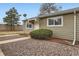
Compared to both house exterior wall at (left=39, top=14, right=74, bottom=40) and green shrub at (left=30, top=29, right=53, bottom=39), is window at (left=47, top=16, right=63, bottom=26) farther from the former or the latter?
green shrub at (left=30, top=29, right=53, bottom=39)

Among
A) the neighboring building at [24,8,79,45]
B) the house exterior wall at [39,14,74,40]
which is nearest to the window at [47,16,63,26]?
the neighboring building at [24,8,79,45]

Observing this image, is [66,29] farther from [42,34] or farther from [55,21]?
[42,34]

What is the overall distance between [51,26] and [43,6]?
8.19 metres

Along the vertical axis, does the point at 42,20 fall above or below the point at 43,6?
below

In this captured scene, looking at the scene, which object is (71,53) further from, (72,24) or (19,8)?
(19,8)

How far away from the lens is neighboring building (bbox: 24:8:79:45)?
1115 centimetres

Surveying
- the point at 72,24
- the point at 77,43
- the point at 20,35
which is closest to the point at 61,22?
the point at 72,24

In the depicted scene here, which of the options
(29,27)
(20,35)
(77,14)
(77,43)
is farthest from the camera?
(29,27)

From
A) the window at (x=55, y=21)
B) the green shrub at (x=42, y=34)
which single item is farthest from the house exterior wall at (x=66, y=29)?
the green shrub at (x=42, y=34)

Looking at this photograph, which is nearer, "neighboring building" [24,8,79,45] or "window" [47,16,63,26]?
"neighboring building" [24,8,79,45]

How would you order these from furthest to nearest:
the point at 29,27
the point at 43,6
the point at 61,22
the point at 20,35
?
1. the point at 43,6
2. the point at 29,27
3. the point at 20,35
4. the point at 61,22

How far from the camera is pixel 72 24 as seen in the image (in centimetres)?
1170

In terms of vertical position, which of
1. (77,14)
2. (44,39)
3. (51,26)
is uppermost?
(77,14)

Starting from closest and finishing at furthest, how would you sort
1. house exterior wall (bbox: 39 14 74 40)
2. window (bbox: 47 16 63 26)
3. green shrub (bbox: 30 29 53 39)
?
house exterior wall (bbox: 39 14 74 40) < green shrub (bbox: 30 29 53 39) < window (bbox: 47 16 63 26)
